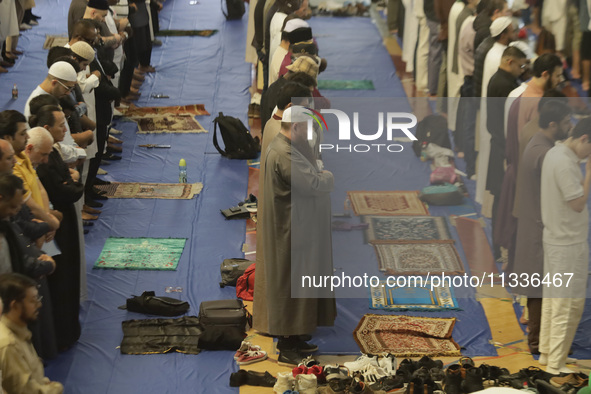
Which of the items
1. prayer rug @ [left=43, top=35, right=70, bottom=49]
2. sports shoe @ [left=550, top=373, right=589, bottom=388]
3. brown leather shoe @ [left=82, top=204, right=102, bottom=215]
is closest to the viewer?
sports shoe @ [left=550, top=373, right=589, bottom=388]

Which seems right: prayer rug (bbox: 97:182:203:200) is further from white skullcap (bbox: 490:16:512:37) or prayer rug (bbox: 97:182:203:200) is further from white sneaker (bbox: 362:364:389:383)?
white sneaker (bbox: 362:364:389:383)

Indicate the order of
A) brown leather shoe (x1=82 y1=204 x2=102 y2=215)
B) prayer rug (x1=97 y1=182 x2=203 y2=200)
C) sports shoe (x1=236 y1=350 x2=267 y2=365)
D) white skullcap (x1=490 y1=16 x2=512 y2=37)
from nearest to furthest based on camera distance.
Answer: sports shoe (x1=236 y1=350 x2=267 y2=365)
white skullcap (x1=490 y1=16 x2=512 y2=37)
brown leather shoe (x1=82 y1=204 x2=102 y2=215)
prayer rug (x1=97 y1=182 x2=203 y2=200)

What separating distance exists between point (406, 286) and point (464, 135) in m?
1.27

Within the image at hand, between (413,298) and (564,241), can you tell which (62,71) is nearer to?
(413,298)

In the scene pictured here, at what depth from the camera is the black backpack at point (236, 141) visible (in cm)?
1059

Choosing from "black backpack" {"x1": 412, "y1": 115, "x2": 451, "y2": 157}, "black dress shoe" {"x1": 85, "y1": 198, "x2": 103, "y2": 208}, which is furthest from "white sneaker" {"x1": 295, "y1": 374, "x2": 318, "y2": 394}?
"black dress shoe" {"x1": 85, "y1": 198, "x2": 103, "y2": 208}

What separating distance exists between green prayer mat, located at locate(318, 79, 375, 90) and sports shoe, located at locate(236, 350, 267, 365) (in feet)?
22.2

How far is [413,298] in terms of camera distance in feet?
24.7

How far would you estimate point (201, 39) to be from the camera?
15.7m

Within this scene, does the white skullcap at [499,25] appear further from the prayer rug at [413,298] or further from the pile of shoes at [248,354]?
the pile of shoes at [248,354]

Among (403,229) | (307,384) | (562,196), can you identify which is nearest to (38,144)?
(307,384)

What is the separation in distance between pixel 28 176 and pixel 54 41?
903 centimetres

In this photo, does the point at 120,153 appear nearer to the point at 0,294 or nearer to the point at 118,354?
the point at 118,354

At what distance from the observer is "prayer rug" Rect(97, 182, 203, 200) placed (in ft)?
31.4
